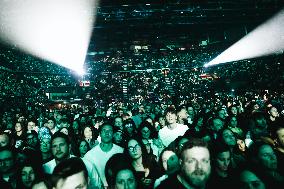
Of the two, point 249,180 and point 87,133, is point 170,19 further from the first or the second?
point 249,180

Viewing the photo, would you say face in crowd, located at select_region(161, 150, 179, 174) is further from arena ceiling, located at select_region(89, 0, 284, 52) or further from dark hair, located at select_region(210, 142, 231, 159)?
arena ceiling, located at select_region(89, 0, 284, 52)

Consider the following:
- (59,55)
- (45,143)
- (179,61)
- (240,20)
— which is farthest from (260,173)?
(179,61)

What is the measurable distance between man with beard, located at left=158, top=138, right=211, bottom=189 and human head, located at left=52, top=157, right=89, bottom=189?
2.18 ft

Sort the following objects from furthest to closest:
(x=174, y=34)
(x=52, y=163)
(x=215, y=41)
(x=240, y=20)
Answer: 1. (x=215, y=41)
2. (x=174, y=34)
3. (x=240, y=20)
4. (x=52, y=163)

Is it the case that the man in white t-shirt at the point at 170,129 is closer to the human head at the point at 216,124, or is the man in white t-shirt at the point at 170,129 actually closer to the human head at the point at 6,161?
the human head at the point at 216,124

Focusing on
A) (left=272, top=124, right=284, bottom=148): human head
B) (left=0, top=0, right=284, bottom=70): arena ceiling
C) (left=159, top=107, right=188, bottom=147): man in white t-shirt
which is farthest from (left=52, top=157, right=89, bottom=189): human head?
(left=0, top=0, right=284, bottom=70): arena ceiling

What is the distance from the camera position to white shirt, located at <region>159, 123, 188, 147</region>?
5465 millimetres

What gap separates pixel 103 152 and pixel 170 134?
1539 mm

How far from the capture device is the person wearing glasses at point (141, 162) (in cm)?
422

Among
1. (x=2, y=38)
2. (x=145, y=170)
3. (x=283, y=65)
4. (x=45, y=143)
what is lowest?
(x=145, y=170)

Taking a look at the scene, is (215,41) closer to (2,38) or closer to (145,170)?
(2,38)

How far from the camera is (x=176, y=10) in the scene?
8.42m

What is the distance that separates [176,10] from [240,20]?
2.57 m

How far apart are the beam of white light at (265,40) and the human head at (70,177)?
8.46m
